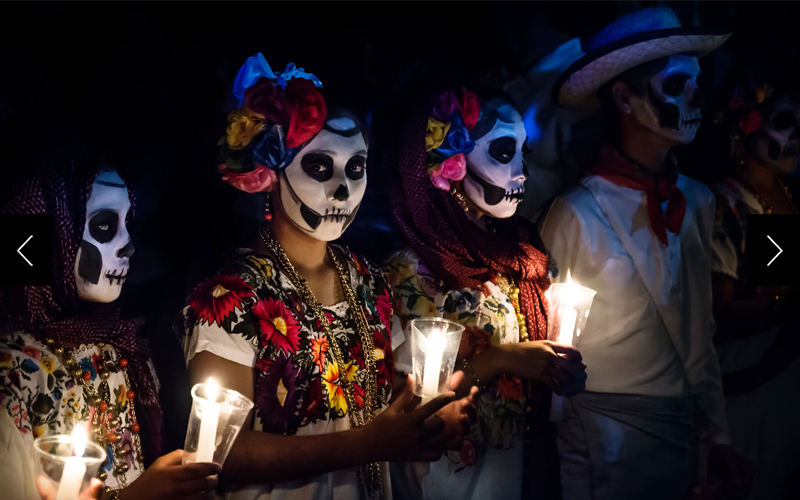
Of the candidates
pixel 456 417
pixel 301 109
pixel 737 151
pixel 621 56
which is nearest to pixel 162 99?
pixel 301 109

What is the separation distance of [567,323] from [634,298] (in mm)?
542

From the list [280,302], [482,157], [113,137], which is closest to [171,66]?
[113,137]

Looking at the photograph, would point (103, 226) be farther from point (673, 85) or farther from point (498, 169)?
point (673, 85)

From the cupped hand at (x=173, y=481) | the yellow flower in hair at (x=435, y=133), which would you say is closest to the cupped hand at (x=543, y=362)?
the yellow flower in hair at (x=435, y=133)

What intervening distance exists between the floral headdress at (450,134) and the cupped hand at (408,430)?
73 centimetres

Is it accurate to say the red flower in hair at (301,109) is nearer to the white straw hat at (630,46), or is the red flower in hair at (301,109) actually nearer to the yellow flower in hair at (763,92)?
the white straw hat at (630,46)

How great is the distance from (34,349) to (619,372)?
1.84 m

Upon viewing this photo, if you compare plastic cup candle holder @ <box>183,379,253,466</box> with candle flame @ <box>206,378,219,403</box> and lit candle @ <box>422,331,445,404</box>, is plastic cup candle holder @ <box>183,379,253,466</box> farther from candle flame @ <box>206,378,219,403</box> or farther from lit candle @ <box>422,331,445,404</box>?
lit candle @ <box>422,331,445,404</box>

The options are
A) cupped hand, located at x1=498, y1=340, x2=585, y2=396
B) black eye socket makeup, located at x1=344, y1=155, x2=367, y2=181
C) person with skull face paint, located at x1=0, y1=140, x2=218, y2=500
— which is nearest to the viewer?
person with skull face paint, located at x1=0, y1=140, x2=218, y2=500

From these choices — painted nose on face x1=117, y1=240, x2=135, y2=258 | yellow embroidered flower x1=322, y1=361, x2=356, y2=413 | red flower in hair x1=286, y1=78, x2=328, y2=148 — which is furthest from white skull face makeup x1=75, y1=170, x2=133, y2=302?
yellow embroidered flower x1=322, y1=361, x2=356, y2=413

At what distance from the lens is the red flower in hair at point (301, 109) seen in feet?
6.35

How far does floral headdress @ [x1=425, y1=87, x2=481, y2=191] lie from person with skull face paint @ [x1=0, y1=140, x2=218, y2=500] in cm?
91

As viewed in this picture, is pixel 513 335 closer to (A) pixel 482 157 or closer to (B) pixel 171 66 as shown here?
(A) pixel 482 157

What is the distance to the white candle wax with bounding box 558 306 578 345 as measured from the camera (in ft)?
6.95
